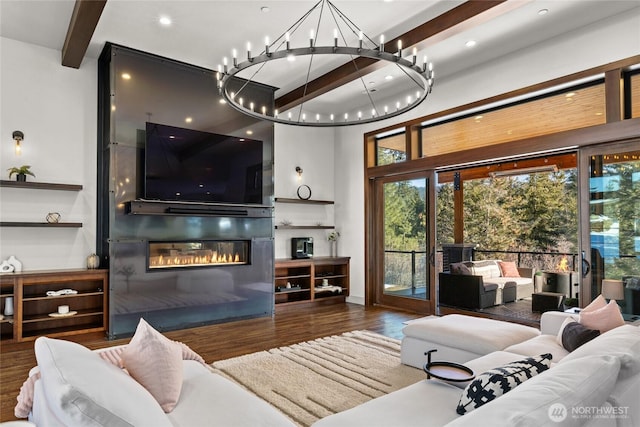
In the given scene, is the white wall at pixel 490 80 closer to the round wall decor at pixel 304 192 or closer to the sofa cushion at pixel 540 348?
the round wall decor at pixel 304 192

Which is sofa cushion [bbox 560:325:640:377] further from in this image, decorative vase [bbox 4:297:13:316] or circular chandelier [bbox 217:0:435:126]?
decorative vase [bbox 4:297:13:316]

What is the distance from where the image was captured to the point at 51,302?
470 centimetres

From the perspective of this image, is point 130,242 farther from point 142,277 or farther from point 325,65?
point 325,65

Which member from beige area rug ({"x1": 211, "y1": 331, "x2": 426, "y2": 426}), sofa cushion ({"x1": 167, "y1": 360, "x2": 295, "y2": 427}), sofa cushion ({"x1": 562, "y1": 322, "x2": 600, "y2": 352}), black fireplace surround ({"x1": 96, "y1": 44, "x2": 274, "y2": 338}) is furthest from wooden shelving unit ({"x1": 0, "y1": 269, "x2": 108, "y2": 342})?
sofa cushion ({"x1": 562, "y1": 322, "x2": 600, "y2": 352})

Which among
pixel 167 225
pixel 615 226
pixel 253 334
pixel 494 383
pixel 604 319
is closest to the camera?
pixel 494 383

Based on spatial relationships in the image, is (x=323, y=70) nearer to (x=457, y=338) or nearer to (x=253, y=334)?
(x=253, y=334)

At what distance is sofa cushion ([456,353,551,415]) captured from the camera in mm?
1622

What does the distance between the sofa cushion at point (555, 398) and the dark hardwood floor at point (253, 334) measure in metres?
3.08

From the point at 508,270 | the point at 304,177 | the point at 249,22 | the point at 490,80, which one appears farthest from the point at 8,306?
the point at 508,270

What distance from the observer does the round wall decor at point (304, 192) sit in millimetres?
7176

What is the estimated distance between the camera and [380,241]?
22.7 feet

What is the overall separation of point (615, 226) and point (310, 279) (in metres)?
4.25

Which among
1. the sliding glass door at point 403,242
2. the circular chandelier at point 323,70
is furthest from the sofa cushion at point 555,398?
the sliding glass door at point 403,242

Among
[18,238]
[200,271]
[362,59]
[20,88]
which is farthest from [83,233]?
[362,59]
